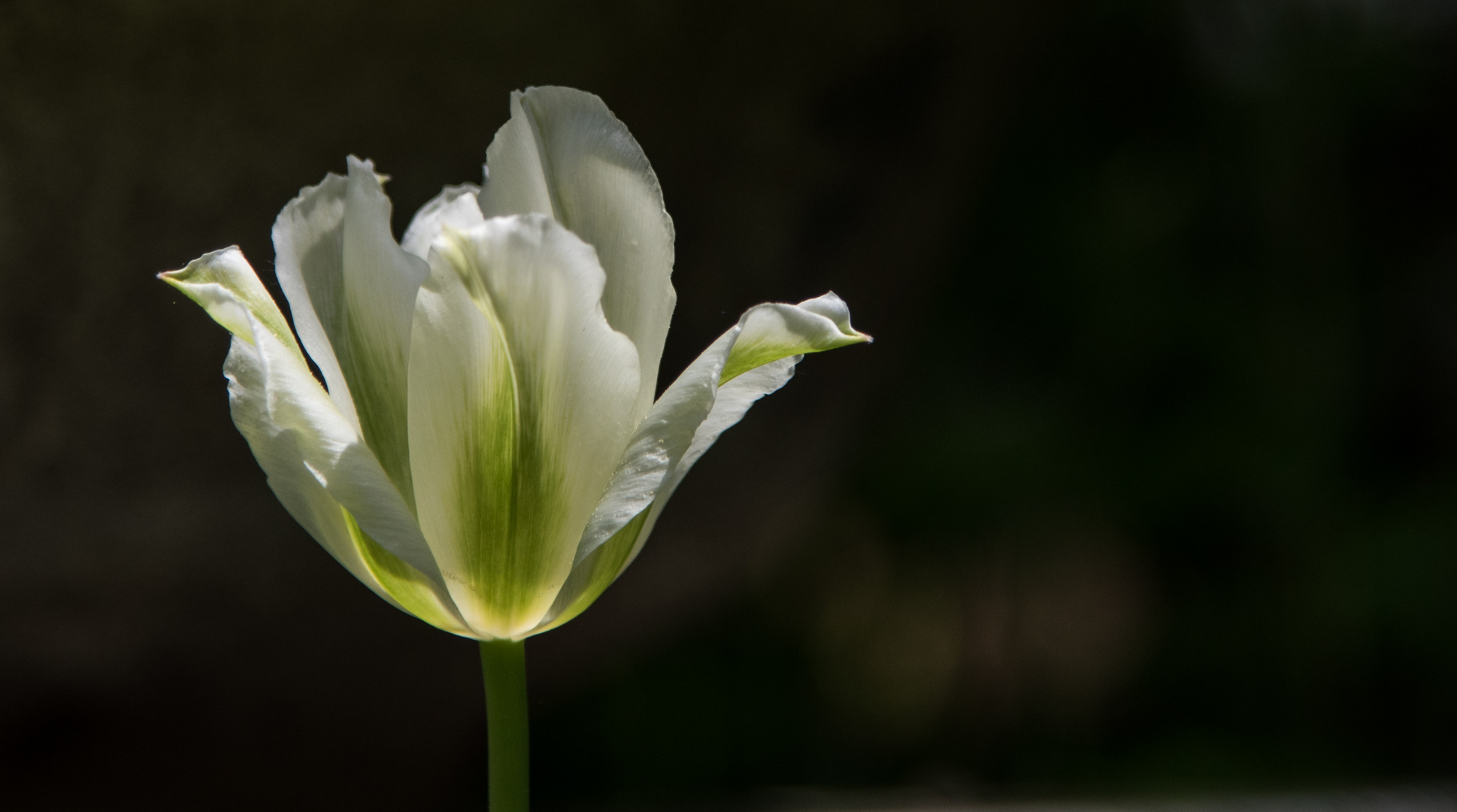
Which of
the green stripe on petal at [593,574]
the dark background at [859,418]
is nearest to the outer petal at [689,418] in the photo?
the green stripe on petal at [593,574]

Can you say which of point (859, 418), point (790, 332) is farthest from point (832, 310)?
point (859, 418)

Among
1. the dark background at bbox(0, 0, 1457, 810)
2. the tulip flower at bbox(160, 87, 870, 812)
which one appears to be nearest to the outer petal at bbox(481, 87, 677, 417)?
the tulip flower at bbox(160, 87, 870, 812)

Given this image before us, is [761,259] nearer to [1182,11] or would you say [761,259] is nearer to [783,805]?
[783,805]

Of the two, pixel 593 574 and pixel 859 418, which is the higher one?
pixel 859 418

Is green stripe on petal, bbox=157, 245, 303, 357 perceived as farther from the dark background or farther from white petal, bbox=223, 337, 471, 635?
the dark background

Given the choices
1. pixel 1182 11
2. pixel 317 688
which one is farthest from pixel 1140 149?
pixel 317 688

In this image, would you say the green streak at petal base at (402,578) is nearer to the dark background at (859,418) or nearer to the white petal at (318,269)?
the white petal at (318,269)

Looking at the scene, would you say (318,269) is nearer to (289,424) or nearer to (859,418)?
(289,424)
